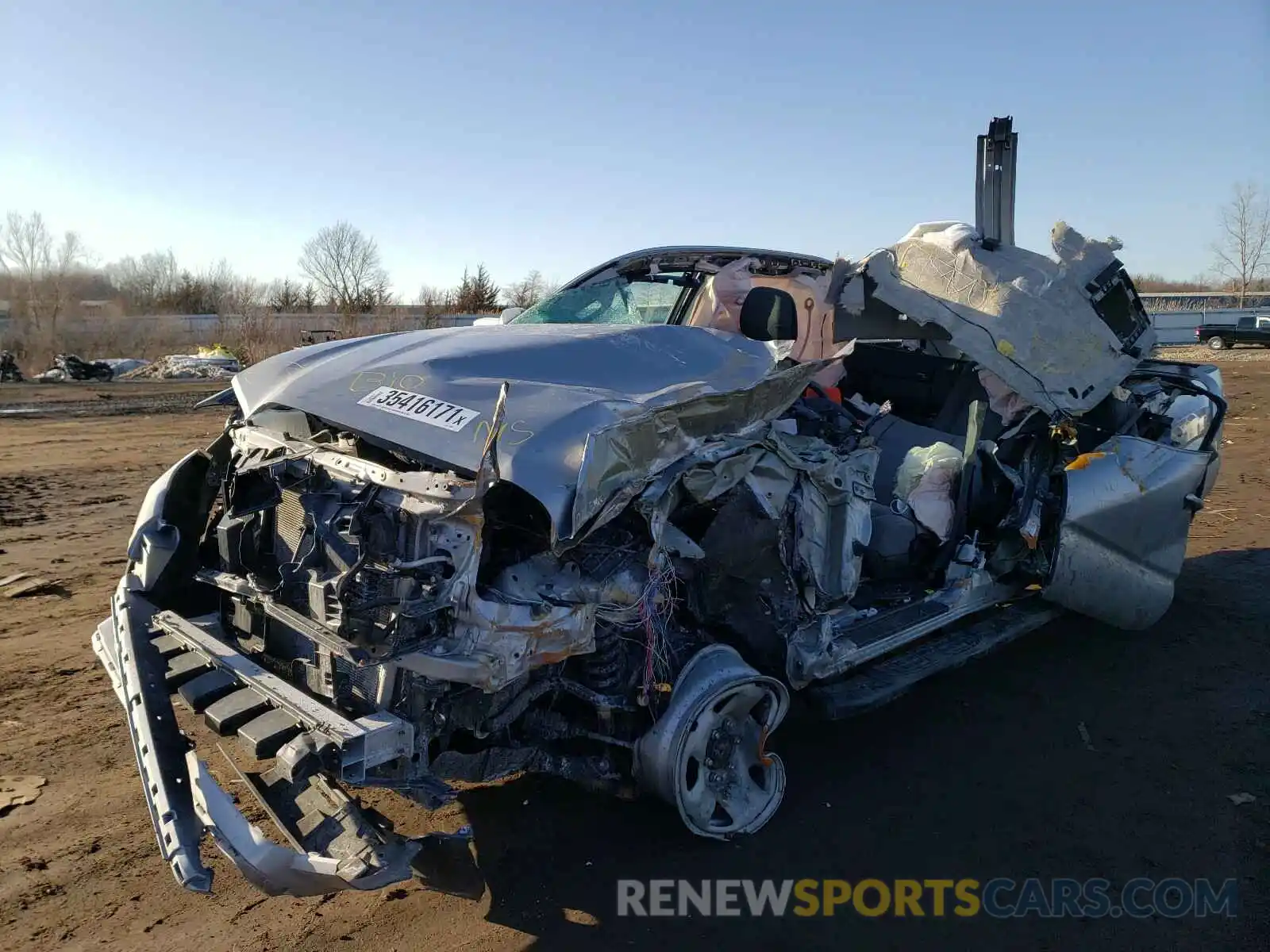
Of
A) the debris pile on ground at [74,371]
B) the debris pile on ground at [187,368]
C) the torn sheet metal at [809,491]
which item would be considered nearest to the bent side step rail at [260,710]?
the torn sheet metal at [809,491]

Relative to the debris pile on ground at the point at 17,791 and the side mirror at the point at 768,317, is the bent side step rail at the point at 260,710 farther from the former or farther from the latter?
the side mirror at the point at 768,317

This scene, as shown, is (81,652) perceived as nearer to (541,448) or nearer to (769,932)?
(541,448)

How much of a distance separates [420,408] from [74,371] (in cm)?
2772

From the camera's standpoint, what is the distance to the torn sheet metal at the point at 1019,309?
5285 mm

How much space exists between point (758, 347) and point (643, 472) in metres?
1.27

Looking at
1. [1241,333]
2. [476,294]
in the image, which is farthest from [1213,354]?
[476,294]

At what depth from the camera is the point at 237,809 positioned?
103 inches

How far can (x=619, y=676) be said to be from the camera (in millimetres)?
3314

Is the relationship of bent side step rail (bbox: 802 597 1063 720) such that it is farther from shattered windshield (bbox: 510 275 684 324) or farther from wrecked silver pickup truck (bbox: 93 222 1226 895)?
shattered windshield (bbox: 510 275 684 324)

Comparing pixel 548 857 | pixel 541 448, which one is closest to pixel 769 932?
pixel 548 857

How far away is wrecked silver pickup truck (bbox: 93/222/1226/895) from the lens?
276 cm

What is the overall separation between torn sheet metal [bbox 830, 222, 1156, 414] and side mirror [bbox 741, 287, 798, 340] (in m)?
1.17

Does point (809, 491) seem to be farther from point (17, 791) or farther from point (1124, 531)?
point (17, 791)

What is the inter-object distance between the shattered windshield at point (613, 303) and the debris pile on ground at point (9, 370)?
25.8 metres
